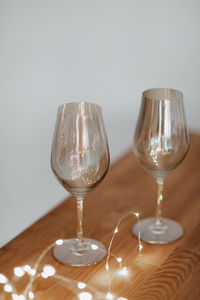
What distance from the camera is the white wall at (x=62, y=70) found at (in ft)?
2.94

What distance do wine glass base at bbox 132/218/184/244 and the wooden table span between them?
0.5 inches

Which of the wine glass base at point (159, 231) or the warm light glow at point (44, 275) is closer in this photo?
the warm light glow at point (44, 275)

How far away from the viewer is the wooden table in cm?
73

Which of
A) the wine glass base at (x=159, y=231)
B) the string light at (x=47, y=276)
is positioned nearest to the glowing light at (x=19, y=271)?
the string light at (x=47, y=276)

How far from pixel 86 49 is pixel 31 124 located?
0.24 metres

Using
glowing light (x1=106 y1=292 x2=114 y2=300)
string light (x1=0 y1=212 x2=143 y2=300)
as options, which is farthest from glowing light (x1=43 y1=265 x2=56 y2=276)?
glowing light (x1=106 y1=292 x2=114 y2=300)

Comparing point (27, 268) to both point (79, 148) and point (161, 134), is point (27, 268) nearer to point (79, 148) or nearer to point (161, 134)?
point (79, 148)

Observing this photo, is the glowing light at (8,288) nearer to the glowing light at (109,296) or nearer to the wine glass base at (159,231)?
the glowing light at (109,296)

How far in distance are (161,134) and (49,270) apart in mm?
302

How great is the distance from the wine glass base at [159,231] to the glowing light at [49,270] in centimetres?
19

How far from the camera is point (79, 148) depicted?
731mm

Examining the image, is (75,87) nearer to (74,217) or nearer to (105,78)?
(105,78)

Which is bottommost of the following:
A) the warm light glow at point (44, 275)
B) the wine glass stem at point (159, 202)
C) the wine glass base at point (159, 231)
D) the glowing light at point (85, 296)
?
the glowing light at point (85, 296)

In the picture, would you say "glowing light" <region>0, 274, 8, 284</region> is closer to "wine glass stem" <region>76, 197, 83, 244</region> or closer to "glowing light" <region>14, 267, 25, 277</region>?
"glowing light" <region>14, 267, 25, 277</region>
